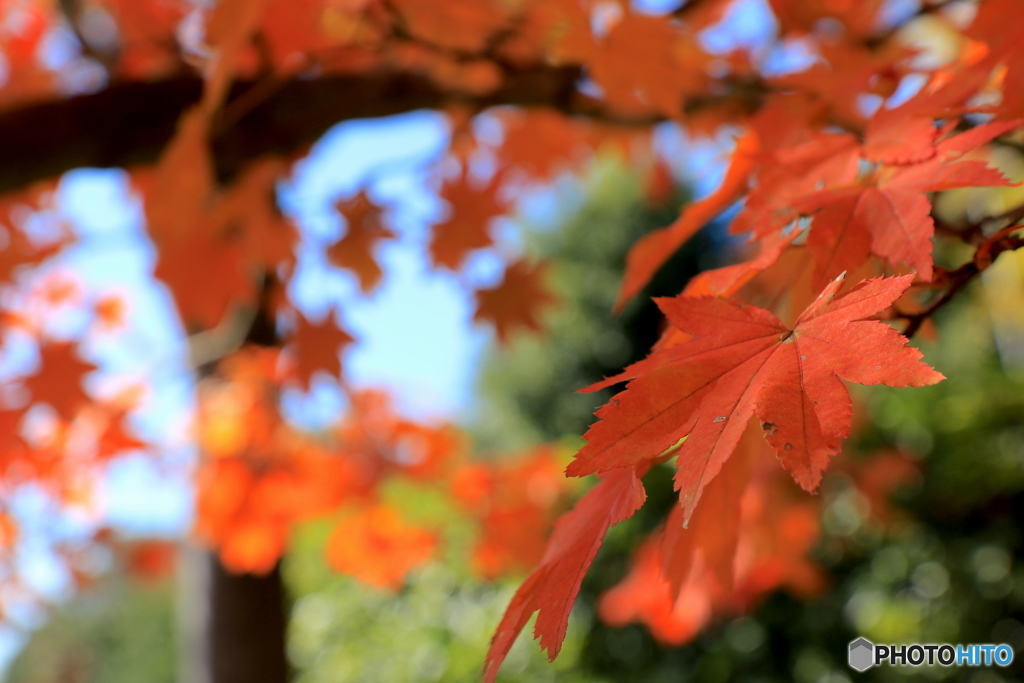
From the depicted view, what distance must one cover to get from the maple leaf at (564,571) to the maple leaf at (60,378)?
1.33 m

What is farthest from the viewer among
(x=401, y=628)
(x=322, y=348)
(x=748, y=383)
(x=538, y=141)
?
(x=401, y=628)

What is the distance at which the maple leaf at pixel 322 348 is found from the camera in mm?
1548

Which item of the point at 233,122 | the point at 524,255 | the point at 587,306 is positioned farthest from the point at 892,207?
the point at 587,306

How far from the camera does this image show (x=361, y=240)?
4.75 ft

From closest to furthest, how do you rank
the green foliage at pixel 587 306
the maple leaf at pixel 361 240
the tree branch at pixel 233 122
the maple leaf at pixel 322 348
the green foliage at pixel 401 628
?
the tree branch at pixel 233 122 < the maple leaf at pixel 361 240 < the maple leaf at pixel 322 348 < the green foliage at pixel 401 628 < the green foliage at pixel 587 306

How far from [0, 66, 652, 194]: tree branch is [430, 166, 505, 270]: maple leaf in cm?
27

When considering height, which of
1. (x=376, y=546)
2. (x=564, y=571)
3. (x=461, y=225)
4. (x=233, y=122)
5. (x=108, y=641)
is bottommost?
(x=108, y=641)

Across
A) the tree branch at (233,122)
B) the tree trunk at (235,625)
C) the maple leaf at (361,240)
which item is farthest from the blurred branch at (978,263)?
the tree trunk at (235,625)

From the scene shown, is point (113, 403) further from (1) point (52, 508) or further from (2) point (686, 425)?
(2) point (686, 425)

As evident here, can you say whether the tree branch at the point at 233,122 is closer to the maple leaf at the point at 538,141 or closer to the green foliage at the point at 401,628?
the maple leaf at the point at 538,141

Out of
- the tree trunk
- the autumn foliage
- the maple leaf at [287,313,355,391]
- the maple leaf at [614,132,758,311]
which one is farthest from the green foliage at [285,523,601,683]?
the maple leaf at [614,132,758,311]

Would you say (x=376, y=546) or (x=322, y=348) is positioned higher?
(x=322, y=348)

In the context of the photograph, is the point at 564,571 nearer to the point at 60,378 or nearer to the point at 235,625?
the point at 60,378

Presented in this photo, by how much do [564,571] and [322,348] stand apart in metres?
1.26
